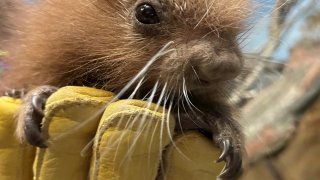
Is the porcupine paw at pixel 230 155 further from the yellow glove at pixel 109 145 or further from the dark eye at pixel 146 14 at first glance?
the dark eye at pixel 146 14

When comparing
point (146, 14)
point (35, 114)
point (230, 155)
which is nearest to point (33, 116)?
point (35, 114)

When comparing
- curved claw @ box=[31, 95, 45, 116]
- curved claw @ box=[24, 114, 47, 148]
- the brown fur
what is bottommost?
curved claw @ box=[24, 114, 47, 148]

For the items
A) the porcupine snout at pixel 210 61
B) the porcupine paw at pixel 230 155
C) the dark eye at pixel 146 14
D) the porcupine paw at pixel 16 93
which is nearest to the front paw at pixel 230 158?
the porcupine paw at pixel 230 155

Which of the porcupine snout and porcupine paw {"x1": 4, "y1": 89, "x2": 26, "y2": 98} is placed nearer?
the porcupine snout

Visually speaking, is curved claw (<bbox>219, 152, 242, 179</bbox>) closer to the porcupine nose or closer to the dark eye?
the porcupine nose

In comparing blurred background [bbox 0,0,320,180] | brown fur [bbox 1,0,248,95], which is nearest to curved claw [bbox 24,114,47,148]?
brown fur [bbox 1,0,248,95]

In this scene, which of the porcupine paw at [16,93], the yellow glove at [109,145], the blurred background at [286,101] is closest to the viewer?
the yellow glove at [109,145]

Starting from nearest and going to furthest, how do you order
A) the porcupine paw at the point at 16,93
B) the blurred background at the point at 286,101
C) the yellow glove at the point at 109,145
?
the yellow glove at the point at 109,145 → the porcupine paw at the point at 16,93 → the blurred background at the point at 286,101

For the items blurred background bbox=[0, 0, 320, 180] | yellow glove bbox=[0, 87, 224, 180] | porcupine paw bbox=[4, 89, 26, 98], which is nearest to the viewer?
yellow glove bbox=[0, 87, 224, 180]
